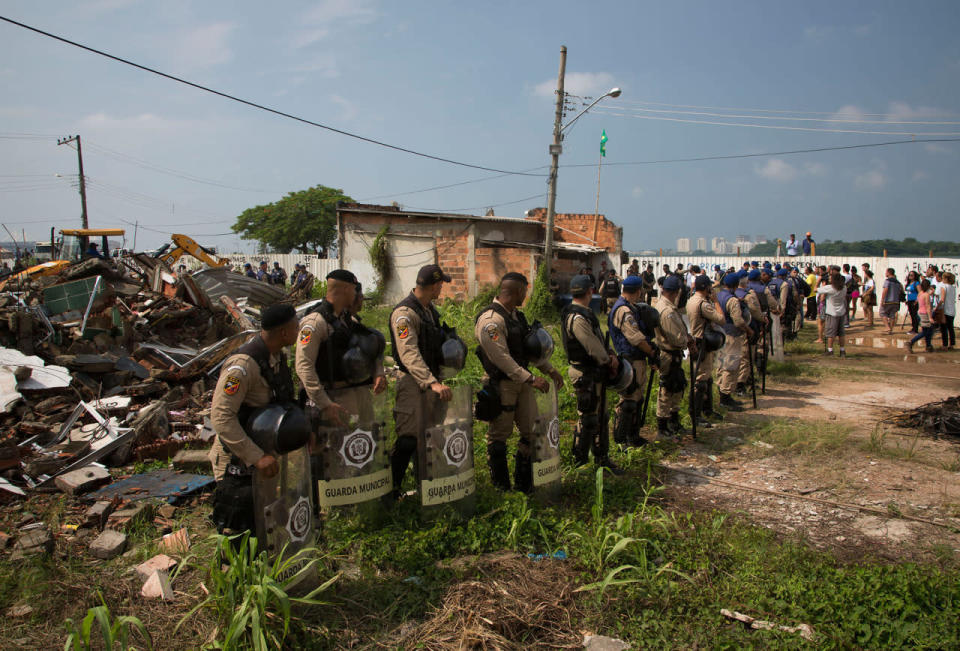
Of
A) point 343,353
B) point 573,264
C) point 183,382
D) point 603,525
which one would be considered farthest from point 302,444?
point 573,264

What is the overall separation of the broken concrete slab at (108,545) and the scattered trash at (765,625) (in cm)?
394

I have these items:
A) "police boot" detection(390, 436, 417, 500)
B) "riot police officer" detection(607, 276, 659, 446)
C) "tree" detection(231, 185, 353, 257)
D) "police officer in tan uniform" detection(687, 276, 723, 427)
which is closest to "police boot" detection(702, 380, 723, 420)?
"police officer in tan uniform" detection(687, 276, 723, 427)

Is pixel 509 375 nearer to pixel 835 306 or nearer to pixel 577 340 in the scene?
pixel 577 340

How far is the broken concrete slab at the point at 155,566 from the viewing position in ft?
12.2

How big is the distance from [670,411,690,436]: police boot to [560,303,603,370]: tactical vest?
2080 millimetres

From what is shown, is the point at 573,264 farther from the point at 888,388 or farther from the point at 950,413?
the point at 950,413

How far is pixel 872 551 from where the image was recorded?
13.3ft

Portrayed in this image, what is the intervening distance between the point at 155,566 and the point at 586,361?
357 cm

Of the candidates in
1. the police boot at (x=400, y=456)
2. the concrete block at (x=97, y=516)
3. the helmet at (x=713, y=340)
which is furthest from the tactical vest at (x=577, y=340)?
the concrete block at (x=97, y=516)

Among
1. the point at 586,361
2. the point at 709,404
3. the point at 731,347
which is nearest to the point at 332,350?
the point at 586,361

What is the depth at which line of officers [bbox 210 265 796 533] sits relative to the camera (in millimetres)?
3254

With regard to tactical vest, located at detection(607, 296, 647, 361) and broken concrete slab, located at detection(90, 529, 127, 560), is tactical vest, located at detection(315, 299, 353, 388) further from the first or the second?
tactical vest, located at detection(607, 296, 647, 361)

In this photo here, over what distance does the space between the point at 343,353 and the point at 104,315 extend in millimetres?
7341

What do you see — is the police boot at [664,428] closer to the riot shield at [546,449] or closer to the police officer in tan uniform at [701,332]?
the police officer in tan uniform at [701,332]
